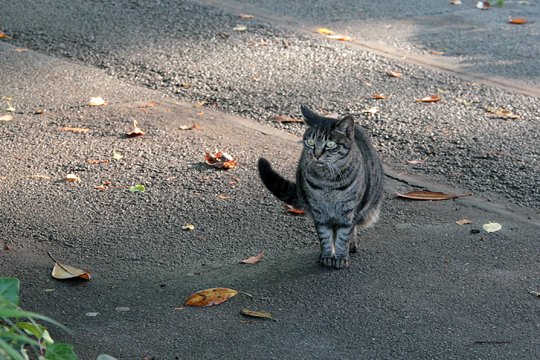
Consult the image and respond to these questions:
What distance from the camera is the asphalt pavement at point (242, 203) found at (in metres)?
4.23

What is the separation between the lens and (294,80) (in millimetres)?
7793

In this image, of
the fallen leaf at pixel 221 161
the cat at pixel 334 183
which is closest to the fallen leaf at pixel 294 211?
the cat at pixel 334 183

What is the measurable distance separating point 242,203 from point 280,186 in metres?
0.53

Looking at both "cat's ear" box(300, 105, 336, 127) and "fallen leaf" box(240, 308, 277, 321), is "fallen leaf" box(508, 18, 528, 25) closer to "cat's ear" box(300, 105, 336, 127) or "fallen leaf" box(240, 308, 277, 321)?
"cat's ear" box(300, 105, 336, 127)

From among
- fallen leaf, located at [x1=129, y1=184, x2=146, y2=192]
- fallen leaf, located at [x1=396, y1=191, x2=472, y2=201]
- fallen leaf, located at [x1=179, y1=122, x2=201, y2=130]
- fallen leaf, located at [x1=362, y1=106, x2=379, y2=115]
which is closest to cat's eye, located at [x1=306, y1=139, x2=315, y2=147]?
fallen leaf, located at [x1=396, y1=191, x2=472, y2=201]

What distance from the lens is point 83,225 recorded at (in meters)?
5.25

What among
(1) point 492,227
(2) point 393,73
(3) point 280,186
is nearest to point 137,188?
(3) point 280,186

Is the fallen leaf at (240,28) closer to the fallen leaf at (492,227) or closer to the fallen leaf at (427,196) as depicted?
the fallen leaf at (427,196)

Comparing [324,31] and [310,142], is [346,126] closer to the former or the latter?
[310,142]

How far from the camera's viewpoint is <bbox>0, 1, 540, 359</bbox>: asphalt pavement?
4.23 meters

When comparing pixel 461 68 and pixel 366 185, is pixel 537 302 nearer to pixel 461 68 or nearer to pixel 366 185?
pixel 366 185

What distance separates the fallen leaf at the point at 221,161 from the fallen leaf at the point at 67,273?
1.65 meters

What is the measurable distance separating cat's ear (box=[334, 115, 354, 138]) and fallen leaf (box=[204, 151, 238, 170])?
5.10 ft

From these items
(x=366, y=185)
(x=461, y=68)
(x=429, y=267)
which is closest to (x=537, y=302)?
(x=429, y=267)
